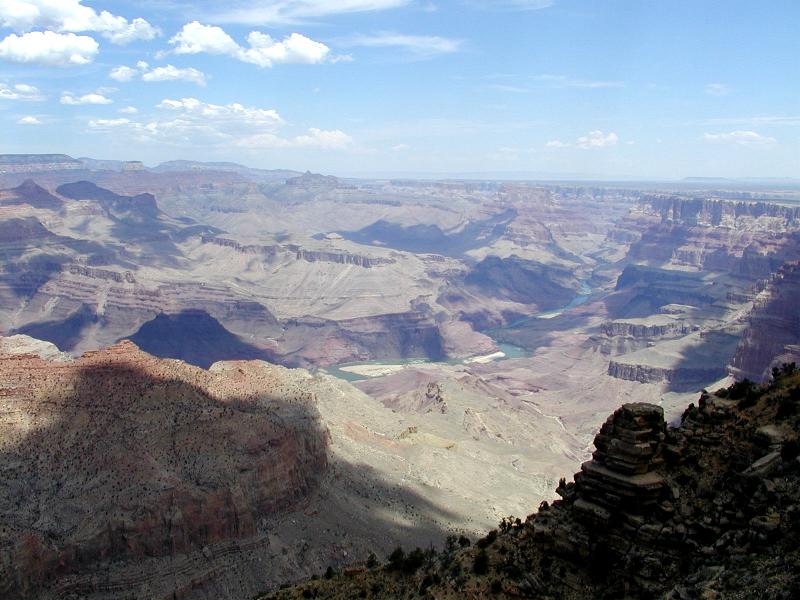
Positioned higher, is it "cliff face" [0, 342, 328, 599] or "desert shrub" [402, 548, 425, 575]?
"desert shrub" [402, 548, 425, 575]

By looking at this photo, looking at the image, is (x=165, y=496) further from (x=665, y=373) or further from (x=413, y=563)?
(x=665, y=373)

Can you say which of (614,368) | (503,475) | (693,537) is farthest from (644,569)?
(614,368)

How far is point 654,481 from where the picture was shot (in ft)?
75.4

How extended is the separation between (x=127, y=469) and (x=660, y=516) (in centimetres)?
4044

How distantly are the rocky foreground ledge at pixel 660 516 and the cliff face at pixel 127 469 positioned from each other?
89.4 ft

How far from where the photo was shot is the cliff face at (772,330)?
144125 millimetres

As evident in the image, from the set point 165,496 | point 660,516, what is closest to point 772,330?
point 165,496

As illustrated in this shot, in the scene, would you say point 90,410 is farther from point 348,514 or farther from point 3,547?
point 348,514

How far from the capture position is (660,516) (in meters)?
22.7

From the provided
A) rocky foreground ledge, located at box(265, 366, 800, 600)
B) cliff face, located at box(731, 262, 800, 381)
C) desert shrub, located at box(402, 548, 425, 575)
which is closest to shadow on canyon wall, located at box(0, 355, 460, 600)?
desert shrub, located at box(402, 548, 425, 575)

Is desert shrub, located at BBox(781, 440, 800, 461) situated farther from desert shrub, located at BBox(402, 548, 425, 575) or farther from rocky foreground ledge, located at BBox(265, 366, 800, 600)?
desert shrub, located at BBox(402, 548, 425, 575)

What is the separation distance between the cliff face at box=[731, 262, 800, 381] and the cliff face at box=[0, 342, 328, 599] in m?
108

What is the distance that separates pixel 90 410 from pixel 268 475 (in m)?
14.5

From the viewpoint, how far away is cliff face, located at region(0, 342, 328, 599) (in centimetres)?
4619
